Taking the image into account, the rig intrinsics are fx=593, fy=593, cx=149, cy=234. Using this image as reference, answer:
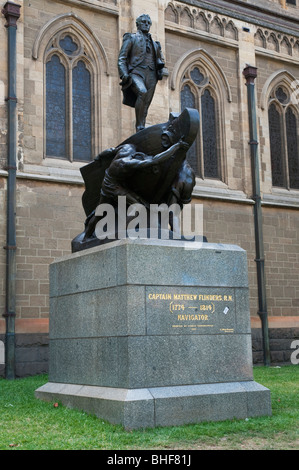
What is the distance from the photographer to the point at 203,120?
18.8m

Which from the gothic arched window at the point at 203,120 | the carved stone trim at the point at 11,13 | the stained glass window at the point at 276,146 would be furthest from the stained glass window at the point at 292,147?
the carved stone trim at the point at 11,13

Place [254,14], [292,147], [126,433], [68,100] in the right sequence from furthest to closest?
1. [292,147]
2. [254,14]
3. [68,100]
4. [126,433]

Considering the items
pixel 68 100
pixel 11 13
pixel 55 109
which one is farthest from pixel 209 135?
pixel 11 13

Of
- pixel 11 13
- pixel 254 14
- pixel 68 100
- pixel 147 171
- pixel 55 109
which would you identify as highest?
pixel 254 14

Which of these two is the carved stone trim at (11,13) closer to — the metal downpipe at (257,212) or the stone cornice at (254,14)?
the stone cornice at (254,14)

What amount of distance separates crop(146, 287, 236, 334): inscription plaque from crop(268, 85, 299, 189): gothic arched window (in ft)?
43.9

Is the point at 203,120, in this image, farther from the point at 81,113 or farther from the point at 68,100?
the point at 68,100

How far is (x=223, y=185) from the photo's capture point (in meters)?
18.3

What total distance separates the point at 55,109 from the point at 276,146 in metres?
8.06

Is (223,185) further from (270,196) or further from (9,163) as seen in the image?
(9,163)

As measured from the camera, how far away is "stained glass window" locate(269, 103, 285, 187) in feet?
65.6

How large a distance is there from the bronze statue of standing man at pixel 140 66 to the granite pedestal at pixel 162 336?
2727 millimetres

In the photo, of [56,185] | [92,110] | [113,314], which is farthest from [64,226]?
[113,314]

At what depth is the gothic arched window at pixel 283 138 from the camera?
20.1 meters
